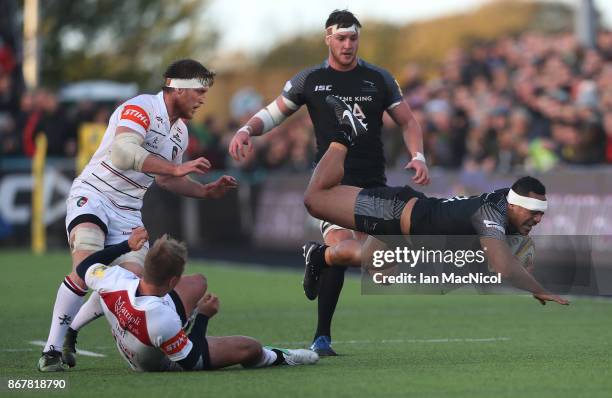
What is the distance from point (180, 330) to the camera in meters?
9.16

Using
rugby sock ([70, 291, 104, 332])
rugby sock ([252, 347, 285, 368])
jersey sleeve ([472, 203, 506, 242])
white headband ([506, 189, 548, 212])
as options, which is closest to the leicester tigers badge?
rugby sock ([70, 291, 104, 332])

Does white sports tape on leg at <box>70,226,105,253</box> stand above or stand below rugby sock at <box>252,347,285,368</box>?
above

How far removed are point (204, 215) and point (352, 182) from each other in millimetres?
15839

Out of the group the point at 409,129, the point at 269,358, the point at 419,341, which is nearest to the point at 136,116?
the point at 269,358

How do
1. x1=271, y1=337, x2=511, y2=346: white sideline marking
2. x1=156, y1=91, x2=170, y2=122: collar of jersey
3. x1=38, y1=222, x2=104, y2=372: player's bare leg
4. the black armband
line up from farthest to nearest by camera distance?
x1=271, y1=337, x2=511, y2=346: white sideline marking, x1=156, y1=91, x2=170, y2=122: collar of jersey, x1=38, y1=222, x2=104, y2=372: player's bare leg, the black armband

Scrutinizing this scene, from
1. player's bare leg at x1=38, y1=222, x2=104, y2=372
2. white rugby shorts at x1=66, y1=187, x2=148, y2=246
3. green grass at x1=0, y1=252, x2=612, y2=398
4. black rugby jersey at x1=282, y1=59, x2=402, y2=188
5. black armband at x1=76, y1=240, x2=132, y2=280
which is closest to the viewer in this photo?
green grass at x1=0, y1=252, x2=612, y2=398

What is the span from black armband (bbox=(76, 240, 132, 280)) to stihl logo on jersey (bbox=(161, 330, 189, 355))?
2.77 feet

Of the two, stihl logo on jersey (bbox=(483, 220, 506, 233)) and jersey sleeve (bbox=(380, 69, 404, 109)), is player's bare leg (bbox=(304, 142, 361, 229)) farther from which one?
stihl logo on jersey (bbox=(483, 220, 506, 233))

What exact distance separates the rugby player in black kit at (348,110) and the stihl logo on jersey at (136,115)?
4.12 feet

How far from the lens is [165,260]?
8969 millimetres

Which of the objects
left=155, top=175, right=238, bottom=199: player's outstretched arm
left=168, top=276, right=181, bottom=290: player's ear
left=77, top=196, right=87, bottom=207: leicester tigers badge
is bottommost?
left=168, top=276, right=181, bottom=290: player's ear

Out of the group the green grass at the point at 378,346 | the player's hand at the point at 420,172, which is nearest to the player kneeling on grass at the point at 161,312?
the green grass at the point at 378,346

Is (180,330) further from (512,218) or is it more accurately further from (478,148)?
(478,148)

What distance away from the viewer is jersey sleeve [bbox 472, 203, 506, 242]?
10.1 metres
